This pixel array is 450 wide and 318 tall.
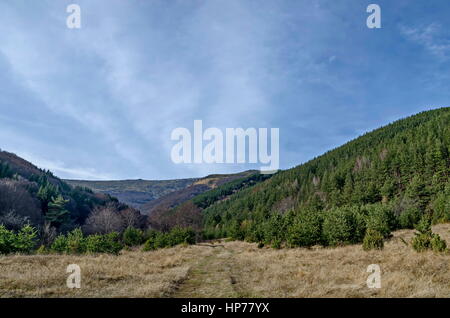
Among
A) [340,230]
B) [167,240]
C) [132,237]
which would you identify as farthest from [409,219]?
[132,237]

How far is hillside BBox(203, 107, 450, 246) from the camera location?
2753 cm

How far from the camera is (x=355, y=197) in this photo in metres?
74.6

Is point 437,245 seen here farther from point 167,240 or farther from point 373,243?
point 167,240

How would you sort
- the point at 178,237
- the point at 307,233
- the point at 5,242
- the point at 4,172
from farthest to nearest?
the point at 4,172
the point at 178,237
the point at 307,233
the point at 5,242

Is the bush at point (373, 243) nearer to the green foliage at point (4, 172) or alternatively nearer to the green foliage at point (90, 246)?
the green foliage at point (90, 246)

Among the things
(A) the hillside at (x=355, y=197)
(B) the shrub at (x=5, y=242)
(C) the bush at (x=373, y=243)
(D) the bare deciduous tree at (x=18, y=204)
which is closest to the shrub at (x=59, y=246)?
(B) the shrub at (x=5, y=242)

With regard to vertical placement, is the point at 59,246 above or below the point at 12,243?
below

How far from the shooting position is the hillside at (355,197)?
1084 inches
